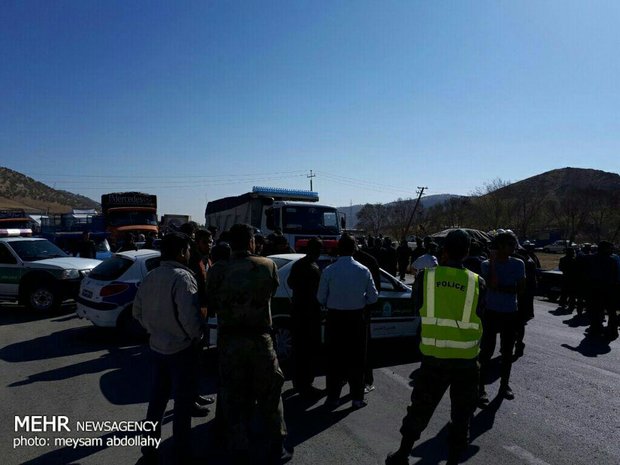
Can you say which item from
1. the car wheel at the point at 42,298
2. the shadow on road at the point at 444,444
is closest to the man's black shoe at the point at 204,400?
the shadow on road at the point at 444,444

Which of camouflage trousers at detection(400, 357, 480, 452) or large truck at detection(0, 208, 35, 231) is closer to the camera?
camouflage trousers at detection(400, 357, 480, 452)

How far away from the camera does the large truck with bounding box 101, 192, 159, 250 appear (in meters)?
25.0

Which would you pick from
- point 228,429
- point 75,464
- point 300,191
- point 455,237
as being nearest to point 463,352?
point 455,237

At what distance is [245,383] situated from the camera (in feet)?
12.1

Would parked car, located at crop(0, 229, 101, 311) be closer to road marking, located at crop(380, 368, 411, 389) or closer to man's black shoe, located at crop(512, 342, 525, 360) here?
road marking, located at crop(380, 368, 411, 389)

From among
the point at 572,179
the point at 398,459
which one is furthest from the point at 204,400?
the point at 572,179

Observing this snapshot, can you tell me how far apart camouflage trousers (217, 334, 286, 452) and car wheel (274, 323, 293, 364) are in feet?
9.06

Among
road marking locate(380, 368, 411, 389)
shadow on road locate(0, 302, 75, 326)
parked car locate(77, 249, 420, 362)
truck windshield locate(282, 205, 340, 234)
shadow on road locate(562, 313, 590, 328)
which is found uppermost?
truck windshield locate(282, 205, 340, 234)

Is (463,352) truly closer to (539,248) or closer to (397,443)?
(397,443)

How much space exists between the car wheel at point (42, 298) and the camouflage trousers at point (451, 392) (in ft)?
31.4

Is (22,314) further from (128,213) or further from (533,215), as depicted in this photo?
(533,215)

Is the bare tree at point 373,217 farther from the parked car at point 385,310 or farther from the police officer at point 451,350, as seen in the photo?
the police officer at point 451,350

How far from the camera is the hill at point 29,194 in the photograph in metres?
93.0

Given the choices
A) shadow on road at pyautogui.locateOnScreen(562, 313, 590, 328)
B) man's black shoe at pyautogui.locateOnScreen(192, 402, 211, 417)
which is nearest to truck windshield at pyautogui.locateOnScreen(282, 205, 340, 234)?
shadow on road at pyautogui.locateOnScreen(562, 313, 590, 328)
